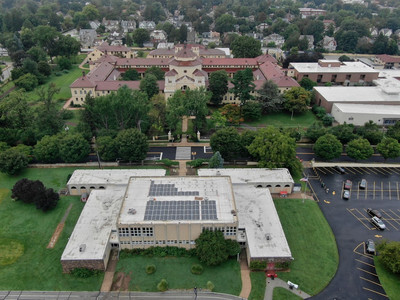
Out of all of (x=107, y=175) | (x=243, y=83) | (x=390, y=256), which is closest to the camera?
(x=390, y=256)

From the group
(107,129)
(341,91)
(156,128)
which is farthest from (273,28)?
(107,129)

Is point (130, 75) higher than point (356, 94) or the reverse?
higher

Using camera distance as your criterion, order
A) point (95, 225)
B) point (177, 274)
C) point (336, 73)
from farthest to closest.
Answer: point (336, 73)
point (95, 225)
point (177, 274)

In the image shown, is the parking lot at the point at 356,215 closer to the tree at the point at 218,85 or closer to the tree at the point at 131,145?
the tree at the point at 131,145

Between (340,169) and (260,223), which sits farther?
(340,169)

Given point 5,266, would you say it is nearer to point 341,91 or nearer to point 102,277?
point 102,277

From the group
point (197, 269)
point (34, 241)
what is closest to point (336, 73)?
point (197, 269)

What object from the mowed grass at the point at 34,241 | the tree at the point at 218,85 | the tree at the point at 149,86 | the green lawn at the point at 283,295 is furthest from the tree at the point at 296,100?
the mowed grass at the point at 34,241

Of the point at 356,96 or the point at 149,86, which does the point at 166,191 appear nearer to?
the point at 149,86
